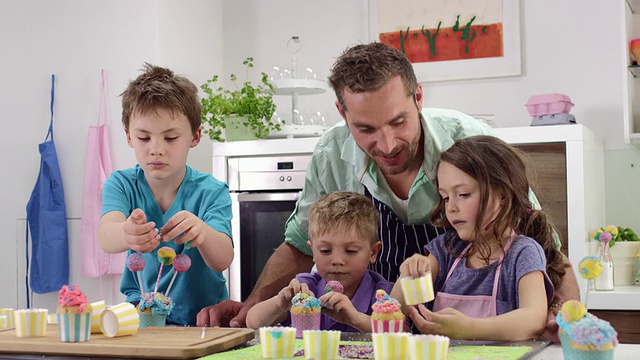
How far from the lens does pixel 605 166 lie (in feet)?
12.7

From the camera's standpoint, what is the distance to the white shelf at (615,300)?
3.17 meters

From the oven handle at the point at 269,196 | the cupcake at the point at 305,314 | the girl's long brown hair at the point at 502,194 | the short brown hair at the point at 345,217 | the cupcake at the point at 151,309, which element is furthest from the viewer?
the oven handle at the point at 269,196

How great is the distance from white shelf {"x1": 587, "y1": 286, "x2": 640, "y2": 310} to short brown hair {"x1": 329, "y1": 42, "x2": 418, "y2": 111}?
156cm

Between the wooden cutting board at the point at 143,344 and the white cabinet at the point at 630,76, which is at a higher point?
the white cabinet at the point at 630,76

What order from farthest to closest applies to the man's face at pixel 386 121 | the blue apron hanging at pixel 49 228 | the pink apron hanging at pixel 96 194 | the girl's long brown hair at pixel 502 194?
1. the blue apron hanging at pixel 49 228
2. the pink apron hanging at pixel 96 194
3. the man's face at pixel 386 121
4. the girl's long brown hair at pixel 502 194

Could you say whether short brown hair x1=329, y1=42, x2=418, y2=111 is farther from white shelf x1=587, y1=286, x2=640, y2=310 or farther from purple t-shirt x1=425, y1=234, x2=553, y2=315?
white shelf x1=587, y1=286, x2=640, y2=310

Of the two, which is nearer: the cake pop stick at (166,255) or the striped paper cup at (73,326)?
the striped paper cup at (73,326)

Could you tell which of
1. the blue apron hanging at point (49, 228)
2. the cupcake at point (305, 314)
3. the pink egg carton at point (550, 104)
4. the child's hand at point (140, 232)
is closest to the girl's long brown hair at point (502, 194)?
the cupcake at point (305, 314)

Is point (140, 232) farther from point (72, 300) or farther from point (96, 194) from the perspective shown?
point (96, 194)

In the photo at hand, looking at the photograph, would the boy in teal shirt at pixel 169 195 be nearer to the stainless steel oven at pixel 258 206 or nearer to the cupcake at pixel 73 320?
the cupcake at pixel 73 320

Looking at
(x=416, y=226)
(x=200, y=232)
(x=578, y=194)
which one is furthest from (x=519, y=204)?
(x=578, y=194)

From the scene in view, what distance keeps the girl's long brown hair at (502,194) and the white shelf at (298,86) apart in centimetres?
207

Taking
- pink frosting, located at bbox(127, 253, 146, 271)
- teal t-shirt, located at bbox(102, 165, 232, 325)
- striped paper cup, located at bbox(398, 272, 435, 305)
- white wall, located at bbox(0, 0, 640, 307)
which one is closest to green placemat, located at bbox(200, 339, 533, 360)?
striped paper cup, located at bbox(398, 272, 435, 305)

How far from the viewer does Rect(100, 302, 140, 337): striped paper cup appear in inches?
61.0
